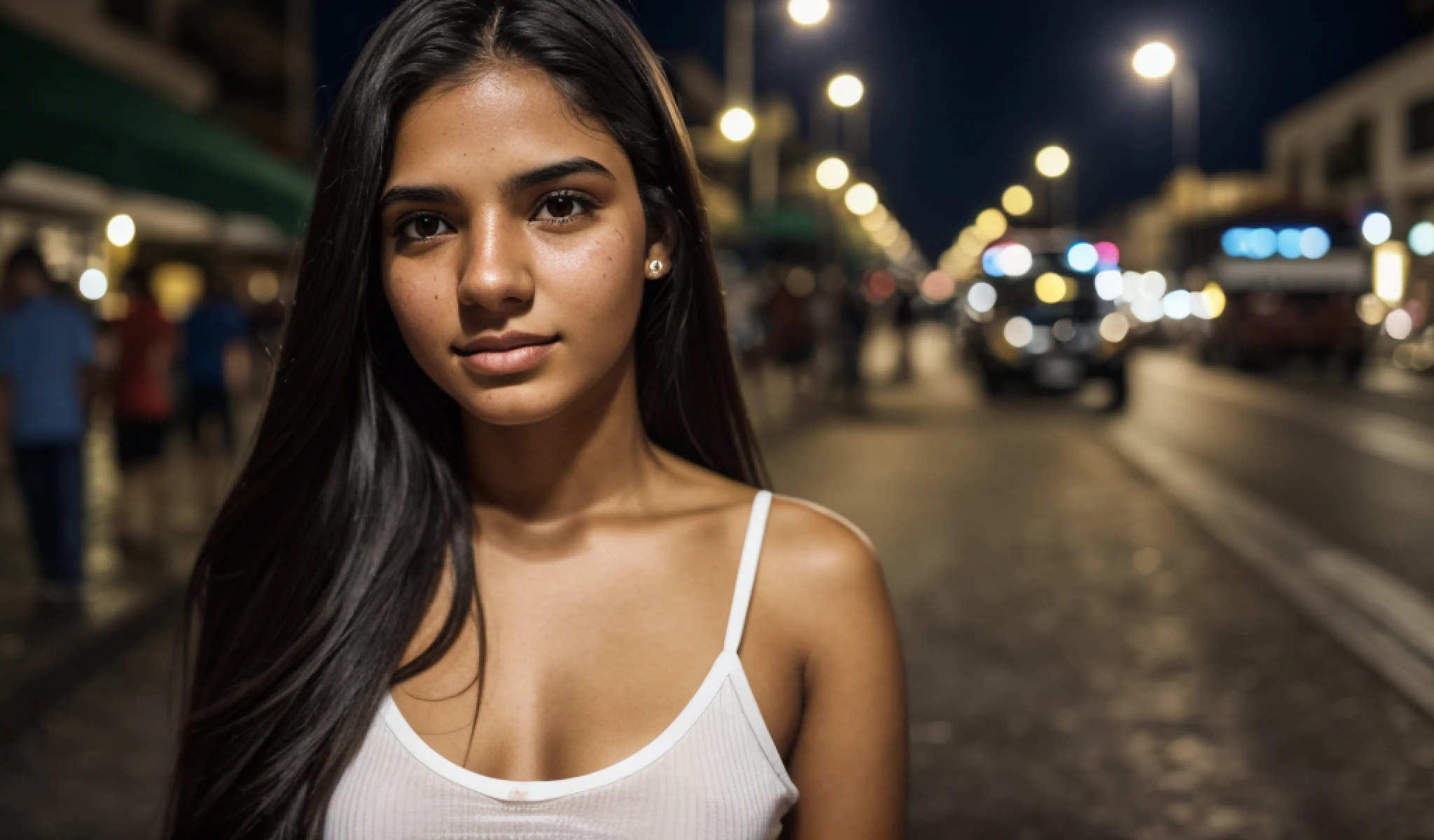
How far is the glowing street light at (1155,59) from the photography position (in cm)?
2006

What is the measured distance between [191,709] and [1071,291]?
81.1ft

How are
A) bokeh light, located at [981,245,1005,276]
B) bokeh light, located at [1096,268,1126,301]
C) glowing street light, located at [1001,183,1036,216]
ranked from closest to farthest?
bokeh light, located at [1096,268,1126,301], bokeh light, located at [981,245,1005,276], glowing street light, located at [1001,183,1036,216]

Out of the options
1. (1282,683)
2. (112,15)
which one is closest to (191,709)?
(1282,683)

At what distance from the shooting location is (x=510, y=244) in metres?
1.75

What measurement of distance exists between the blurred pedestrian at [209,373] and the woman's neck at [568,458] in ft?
34.2

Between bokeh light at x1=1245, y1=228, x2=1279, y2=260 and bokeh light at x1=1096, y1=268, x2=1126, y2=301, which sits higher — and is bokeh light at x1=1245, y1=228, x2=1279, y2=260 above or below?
above

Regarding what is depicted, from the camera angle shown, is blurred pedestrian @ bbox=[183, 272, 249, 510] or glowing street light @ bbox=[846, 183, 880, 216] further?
glowing street light @ bbox=[846, 183, 880, 216]

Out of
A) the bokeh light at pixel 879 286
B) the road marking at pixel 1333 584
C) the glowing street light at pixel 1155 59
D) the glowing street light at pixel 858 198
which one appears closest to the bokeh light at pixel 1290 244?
the bokeh light at pixel 879 286

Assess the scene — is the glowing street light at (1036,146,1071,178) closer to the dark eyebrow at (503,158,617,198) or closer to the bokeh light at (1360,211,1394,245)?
the bokeh light at (1360,211,1394,245)

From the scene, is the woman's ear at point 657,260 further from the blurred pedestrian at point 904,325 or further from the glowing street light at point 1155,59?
the blurred pedestrian at point 904,325

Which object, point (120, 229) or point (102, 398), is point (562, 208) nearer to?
point (102, 398)

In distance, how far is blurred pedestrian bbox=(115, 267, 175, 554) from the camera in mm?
10719

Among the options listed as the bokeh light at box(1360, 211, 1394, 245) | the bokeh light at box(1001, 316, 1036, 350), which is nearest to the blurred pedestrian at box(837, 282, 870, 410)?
the bokeh light at box(1001, 316, 1036, 350)

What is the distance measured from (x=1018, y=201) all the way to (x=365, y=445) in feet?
285
